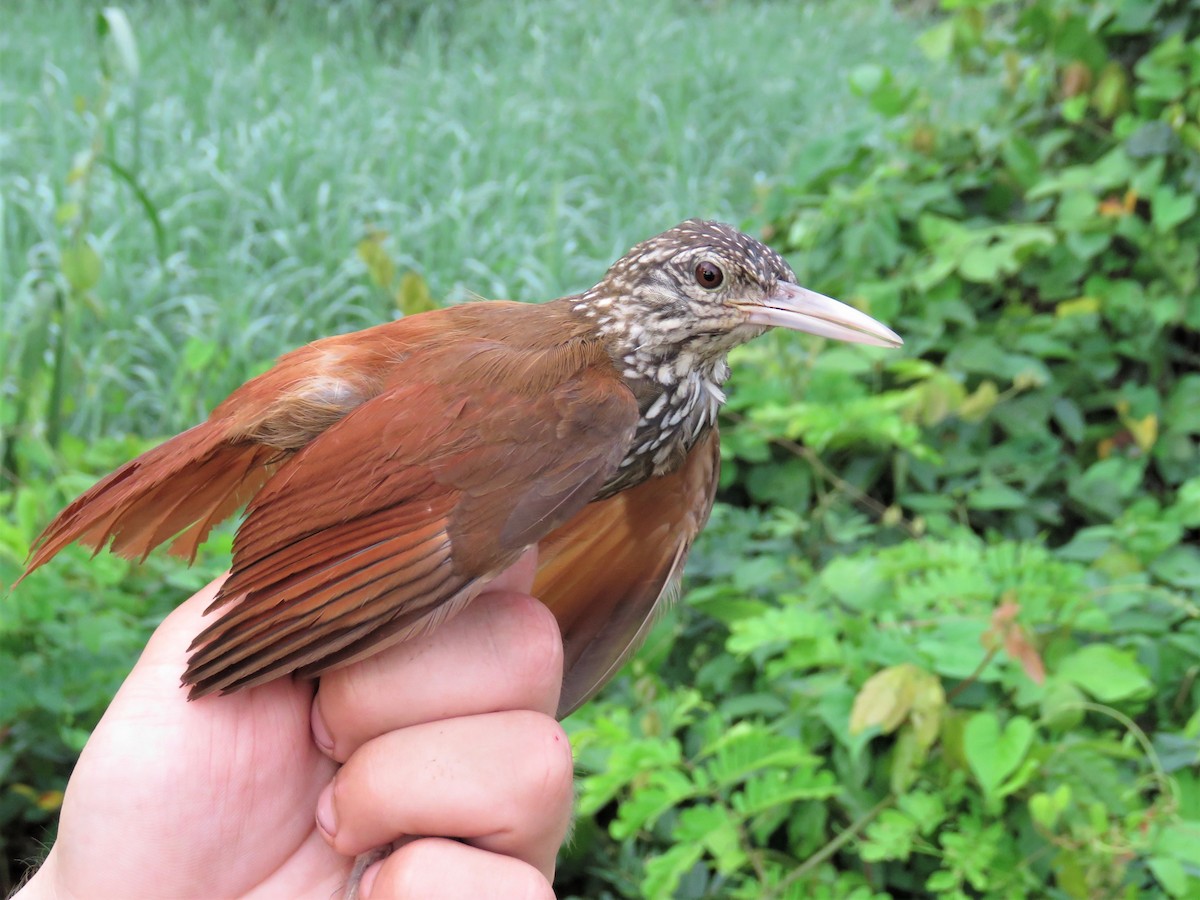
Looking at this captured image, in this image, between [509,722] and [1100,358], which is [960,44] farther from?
[509,722]

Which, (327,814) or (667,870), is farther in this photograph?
(667,870)

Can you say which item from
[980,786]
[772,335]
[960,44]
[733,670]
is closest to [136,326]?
[772,335]

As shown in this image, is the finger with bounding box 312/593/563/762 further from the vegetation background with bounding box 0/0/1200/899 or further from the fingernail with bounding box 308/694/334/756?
the vegetation background with bounding box 0/0/1200/899

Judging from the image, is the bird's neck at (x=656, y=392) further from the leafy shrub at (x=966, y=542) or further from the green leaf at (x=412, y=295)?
the green leaf at (x=412, y=295)

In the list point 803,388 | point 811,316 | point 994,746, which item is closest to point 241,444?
point 811,316

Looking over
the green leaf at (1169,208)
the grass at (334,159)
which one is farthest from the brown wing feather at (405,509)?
the green leaf at (1169,208)

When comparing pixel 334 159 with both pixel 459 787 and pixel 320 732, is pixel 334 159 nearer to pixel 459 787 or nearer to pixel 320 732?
pixel 320 732
